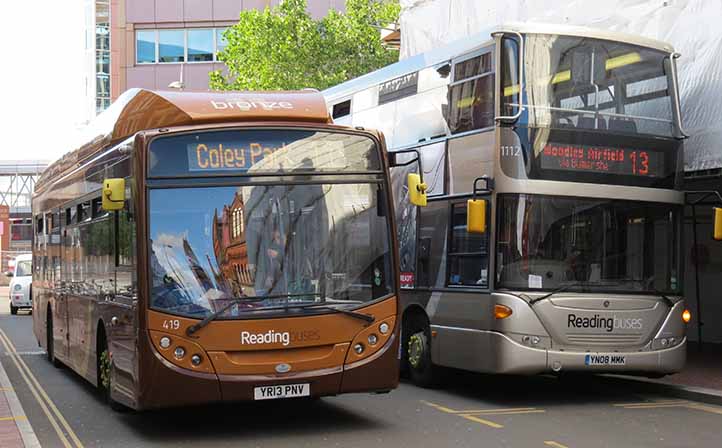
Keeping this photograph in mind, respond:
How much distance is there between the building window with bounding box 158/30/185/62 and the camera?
2549 inches

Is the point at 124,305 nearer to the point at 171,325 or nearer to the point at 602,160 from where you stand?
the point at 171,325

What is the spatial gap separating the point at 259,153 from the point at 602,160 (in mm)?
4486

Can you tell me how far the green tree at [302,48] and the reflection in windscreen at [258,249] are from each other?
30.0 m

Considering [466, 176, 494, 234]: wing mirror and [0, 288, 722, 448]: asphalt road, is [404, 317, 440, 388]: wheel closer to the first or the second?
[0, 288, 722, 448]: asphalt road

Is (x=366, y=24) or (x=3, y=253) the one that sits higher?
(x=366, y=24)

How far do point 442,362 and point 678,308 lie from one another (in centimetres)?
291

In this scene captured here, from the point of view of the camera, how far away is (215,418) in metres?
12.4

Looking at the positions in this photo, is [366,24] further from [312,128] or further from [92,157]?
[312,128]

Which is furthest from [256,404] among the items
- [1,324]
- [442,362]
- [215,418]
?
[1,324]

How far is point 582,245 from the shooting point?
13328mm

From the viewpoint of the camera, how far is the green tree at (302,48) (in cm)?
4125

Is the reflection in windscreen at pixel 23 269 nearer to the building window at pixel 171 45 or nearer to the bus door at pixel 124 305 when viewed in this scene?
the building window at pixel 171 45

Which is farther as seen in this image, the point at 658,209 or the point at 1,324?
the point at 1,324

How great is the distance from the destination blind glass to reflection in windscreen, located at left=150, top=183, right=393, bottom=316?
201 mm
